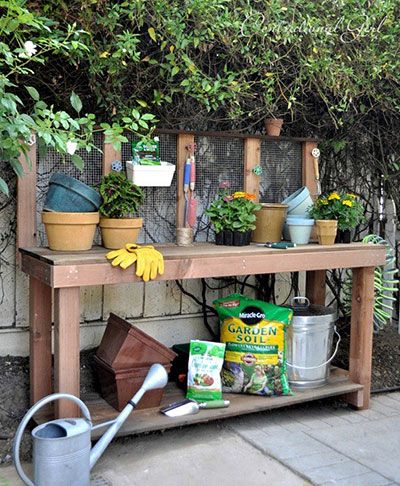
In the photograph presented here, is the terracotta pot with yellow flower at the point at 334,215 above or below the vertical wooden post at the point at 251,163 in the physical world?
below

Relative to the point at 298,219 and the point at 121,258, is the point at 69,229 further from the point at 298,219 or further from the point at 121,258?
the point at 298,219

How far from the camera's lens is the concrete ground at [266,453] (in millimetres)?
2525

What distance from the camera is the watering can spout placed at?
240 centimetres

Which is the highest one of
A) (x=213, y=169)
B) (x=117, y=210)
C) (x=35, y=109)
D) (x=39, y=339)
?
(x=35, y=109)

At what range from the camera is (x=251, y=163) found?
3.48 metres

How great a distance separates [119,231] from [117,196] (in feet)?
0.53

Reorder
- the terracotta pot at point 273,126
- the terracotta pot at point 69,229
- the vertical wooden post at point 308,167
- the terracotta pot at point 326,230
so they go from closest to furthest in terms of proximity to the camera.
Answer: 1. the terracotta pot at point 69,229
2. the terracotta pot at point 326,230
3. the terracotta pot at point 273,126
4. the vertical wooden post at point 308,167

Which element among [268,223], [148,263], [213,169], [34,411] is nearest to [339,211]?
[268,223]

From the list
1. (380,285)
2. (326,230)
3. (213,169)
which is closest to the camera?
(326,230)

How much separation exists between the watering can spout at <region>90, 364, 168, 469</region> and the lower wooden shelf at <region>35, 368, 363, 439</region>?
16cm

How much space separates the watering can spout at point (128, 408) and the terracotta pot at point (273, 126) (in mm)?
1584

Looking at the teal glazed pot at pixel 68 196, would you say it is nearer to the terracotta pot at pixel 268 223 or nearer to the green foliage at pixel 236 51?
the green foliage at pixel 236 51

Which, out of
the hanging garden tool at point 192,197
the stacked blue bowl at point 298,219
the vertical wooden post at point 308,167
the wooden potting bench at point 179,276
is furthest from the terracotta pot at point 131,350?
the vertical wooden post at point 308,167

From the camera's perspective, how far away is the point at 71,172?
10.0 feet
